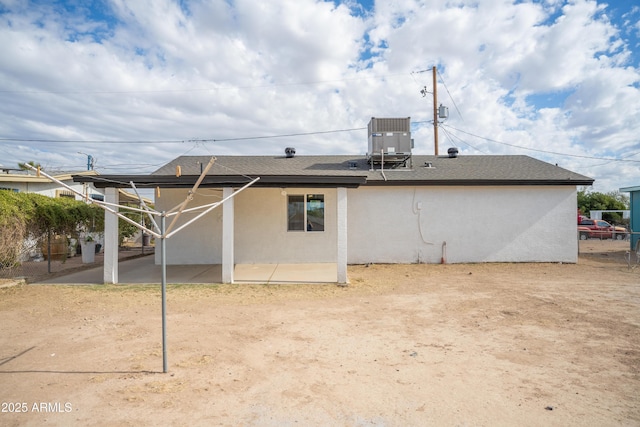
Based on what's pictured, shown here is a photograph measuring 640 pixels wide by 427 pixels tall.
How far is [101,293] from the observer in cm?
820

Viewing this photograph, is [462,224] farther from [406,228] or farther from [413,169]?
[413,169]

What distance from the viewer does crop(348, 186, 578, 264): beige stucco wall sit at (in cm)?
1267

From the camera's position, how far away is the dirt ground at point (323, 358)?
3.29 metres

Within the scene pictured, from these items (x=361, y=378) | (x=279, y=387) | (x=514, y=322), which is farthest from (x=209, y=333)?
(x=514, y=322)

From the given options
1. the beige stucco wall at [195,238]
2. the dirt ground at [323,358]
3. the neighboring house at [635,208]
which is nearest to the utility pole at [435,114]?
the neighboring house at [635,208]

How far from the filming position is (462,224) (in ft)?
41.8

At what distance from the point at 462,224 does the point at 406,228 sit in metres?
1.91

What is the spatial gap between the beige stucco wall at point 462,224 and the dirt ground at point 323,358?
443cm

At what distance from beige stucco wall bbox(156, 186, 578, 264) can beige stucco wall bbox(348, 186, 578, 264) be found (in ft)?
0.11

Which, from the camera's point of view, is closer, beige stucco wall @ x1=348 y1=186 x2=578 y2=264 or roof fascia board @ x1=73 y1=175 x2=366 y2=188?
A: roof fascia board @ x1=73 y1=175 x2=366 y2=188

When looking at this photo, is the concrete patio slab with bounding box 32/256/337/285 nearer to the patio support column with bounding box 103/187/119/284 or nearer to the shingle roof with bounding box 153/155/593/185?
the patio support column with bounding box 103/187/119/284

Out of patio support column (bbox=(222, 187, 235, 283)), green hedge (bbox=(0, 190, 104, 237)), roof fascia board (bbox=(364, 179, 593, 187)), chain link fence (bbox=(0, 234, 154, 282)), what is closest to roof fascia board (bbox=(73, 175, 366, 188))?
patio support column (bbox=(222, 187, 235, 283))

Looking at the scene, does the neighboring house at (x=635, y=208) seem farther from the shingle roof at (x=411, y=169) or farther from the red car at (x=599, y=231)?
the shingle roof at (x=411, y=169)

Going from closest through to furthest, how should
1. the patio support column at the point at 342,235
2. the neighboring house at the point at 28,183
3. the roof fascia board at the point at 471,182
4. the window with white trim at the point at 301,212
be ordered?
the patio support column at the point at 342,235 → the roof fascia board at the point at 471,182 → the window with white trim at the point at 301,212 → the neighboring house at the point at 28,183
